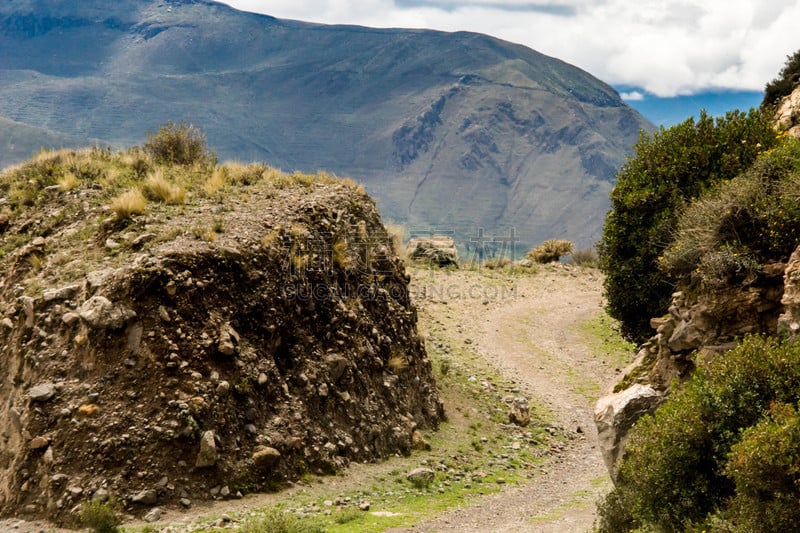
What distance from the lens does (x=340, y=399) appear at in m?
15.4

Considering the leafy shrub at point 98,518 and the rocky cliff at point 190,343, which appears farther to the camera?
the rocky cliff at point 190,343

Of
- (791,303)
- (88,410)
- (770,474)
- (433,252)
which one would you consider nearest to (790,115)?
(791,303)

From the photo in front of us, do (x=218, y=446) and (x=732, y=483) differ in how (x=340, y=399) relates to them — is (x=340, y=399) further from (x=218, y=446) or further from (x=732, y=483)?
(x=732, y=483)

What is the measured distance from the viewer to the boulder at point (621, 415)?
11.1m

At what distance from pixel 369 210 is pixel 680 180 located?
844 cm

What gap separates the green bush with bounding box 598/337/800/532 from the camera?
838cm

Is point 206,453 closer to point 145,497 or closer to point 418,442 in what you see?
point 145,497

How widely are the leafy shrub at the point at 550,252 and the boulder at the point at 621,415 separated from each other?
36.0 metres

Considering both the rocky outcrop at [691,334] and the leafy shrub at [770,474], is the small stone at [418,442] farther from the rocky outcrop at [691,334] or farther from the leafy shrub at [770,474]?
the leafy shrub at [770,474]

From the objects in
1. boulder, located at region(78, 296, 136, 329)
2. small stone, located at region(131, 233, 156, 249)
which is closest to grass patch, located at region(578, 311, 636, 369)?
small stone, located at region(131, 233, 156, 249)

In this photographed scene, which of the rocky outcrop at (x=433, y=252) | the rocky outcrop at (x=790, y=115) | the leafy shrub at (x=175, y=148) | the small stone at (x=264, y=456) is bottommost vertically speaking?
the small stone at (x=264, y=456)

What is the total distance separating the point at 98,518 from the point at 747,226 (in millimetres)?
11436

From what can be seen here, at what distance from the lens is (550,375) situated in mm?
23938

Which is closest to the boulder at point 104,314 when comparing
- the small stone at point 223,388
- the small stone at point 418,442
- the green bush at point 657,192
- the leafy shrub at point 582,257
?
the small stone at point 223,388
